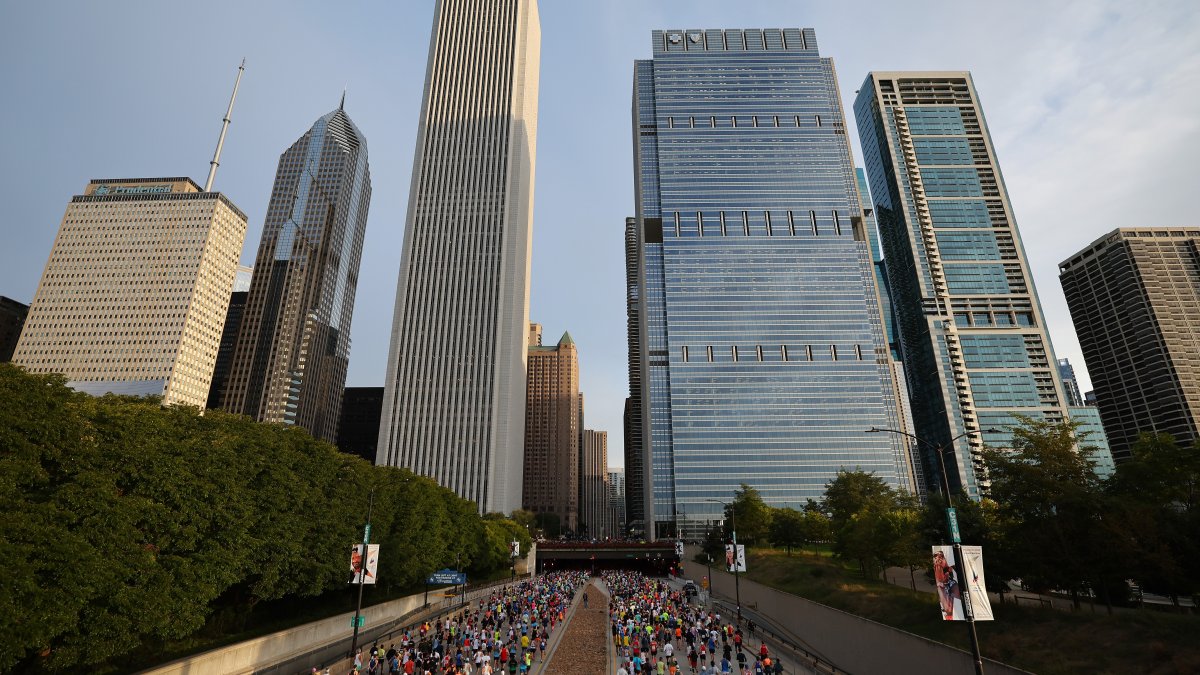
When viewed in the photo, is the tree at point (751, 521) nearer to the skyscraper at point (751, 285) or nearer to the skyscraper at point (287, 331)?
the skyscraper at point (751, 285)

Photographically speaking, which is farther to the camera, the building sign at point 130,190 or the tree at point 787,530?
the building sign at point 130,190

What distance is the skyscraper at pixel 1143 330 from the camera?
498 feet

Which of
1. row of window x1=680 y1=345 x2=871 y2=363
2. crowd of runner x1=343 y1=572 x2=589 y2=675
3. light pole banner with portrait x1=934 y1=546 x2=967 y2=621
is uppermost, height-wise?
row of window x1=680 y1=345 x2=871 y2=363

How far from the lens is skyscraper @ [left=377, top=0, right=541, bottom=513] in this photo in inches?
5157

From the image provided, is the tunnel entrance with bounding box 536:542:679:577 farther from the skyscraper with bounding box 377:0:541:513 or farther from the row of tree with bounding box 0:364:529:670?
the row of tree with bounding box 0:364:529:670

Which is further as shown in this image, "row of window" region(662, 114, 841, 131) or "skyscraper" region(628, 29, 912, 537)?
"row of window" region(662, 114, 841, 131)

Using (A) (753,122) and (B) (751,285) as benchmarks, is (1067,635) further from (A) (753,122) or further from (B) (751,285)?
(A) (753,122)

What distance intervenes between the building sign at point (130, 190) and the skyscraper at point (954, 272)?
207117mm

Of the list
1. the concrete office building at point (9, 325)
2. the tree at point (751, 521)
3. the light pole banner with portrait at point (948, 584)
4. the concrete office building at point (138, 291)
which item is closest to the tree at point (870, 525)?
the tree at point (751, 521)

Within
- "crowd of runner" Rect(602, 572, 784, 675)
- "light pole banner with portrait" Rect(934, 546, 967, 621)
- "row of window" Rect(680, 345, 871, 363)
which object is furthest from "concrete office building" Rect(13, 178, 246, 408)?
"light pole banner with portrait" Rect(934, 546, 967, 621)

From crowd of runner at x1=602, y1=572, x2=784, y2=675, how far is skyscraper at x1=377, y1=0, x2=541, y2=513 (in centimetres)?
9108

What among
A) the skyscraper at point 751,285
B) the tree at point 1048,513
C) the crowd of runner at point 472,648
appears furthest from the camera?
the skyscraper at point 751,285

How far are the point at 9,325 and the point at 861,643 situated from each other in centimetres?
21649

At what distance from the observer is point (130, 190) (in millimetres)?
166500
